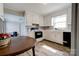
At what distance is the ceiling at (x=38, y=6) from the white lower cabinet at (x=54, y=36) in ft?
1.23

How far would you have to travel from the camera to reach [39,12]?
1094 millimetres

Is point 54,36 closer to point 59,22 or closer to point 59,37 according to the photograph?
point 59,37

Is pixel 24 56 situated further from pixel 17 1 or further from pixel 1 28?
pixel 17 1

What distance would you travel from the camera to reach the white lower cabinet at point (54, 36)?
116 centimetres

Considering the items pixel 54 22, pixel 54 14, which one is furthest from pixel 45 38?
pixel 54 14

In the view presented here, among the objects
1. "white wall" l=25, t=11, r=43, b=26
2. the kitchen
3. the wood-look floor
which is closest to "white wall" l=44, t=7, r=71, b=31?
the kitchen

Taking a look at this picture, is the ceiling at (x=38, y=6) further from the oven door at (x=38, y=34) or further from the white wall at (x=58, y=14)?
the oven door at (x=38, y=34)

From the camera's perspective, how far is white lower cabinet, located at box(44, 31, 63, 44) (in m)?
1.16

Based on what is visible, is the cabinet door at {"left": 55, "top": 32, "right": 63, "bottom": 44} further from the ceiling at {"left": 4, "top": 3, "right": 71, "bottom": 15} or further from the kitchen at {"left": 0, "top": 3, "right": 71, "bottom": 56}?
the ceiling at {"left": 4, "top": 3, "right": 71, "bottom": 15}

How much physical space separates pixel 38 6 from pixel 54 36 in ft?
1.90

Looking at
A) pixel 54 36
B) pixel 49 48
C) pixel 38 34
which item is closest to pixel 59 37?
pixel 54 36

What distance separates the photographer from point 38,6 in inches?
39.3

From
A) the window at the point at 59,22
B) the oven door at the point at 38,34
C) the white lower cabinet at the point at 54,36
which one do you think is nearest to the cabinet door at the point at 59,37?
the white lower cabinet at the point at 54,36

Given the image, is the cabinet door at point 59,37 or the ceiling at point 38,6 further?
the cabinet door at point 59,37
